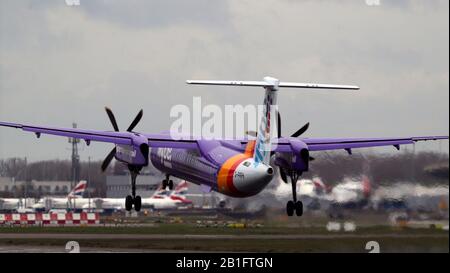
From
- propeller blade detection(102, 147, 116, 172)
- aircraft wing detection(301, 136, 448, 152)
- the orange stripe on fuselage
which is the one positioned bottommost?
the orange stripe on fuselage

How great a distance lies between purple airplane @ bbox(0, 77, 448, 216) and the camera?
51.7 metres

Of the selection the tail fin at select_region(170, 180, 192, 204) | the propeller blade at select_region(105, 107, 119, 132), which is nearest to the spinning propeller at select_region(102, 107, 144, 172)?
the propeller blade at select_region(105, 107, 119, 132)

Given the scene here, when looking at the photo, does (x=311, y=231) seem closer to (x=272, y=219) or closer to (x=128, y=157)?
(x=272, y=219)

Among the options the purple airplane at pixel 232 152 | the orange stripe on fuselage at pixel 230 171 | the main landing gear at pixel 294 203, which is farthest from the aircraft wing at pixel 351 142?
the orange stripe on fuselage at pixel 230 171

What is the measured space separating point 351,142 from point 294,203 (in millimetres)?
5909

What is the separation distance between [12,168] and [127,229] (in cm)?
827

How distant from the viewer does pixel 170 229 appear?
64.7m

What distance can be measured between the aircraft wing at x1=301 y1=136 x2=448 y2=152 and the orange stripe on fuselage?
4.63 m

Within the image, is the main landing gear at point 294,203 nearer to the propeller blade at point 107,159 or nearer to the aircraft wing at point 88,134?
the aircraft wing at point 88,134

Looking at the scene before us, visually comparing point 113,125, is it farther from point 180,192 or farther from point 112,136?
point 180,192

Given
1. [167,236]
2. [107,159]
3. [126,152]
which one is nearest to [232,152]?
[167,236]

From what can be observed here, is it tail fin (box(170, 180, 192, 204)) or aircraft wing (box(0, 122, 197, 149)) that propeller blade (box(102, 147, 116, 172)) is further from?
tail fin (box(170, 180, 192, 204))

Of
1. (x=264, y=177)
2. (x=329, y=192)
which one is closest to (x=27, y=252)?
(x=264, y=177)

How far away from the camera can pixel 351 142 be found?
5828cm
